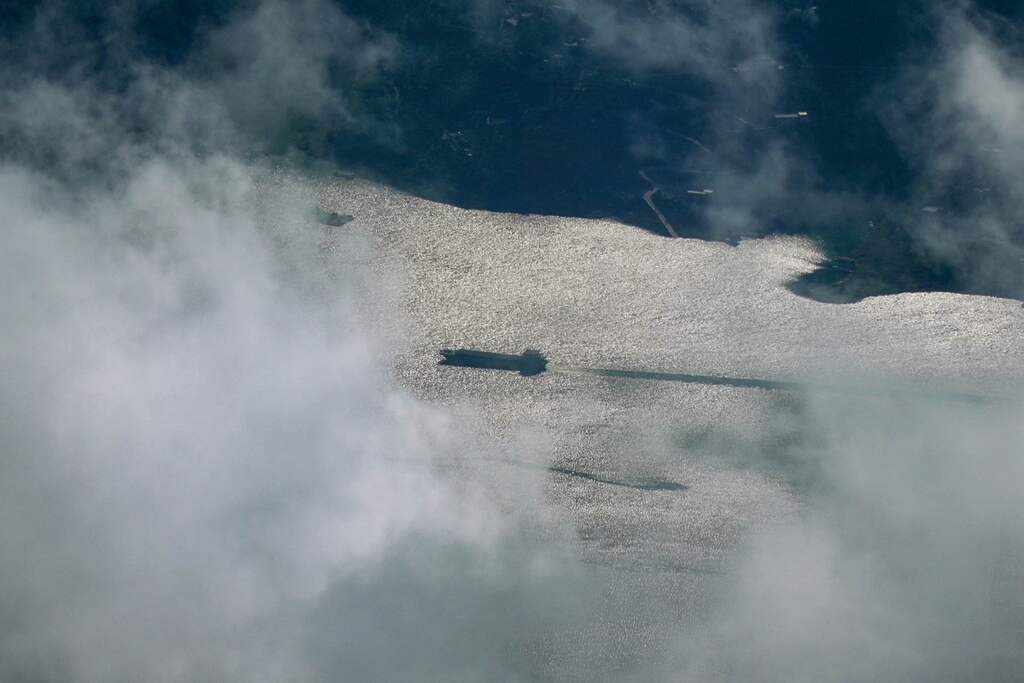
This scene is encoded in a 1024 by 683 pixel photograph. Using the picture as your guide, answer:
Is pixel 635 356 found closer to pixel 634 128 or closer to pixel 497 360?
pixel 497 360

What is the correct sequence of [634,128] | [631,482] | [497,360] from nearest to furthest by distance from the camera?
[631,482]
[497,360]
[634,128]

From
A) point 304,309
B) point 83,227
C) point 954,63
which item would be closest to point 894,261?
point 954,63

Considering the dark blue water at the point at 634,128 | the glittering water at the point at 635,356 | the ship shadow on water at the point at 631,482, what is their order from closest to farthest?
1. the glittering water at the point at 635,356
2. the ship shadow on water at the point at 631,482
3. the dark blue water at the point at 634,128

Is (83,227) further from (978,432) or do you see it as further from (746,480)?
(978,432)

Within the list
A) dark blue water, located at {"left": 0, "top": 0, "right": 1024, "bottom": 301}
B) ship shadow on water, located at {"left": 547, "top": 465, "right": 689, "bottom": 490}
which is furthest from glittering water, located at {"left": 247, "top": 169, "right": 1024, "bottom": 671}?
dark blue water, located at {"left": 0, "top": 0, "right": 1024, "bottom": 301}

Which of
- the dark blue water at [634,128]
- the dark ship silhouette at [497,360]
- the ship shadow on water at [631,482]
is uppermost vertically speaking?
the dark blue water at [634,128]

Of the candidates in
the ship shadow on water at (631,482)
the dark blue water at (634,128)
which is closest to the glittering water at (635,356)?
the ship shadow on water at (631,482)

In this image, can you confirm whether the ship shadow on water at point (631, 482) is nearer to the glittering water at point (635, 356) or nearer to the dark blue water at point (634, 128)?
the glittering water at point (635, 356)

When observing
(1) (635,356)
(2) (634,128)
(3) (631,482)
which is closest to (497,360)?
(1) (635,356)

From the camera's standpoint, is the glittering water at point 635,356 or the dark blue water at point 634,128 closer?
the glittering water at point 635,356
